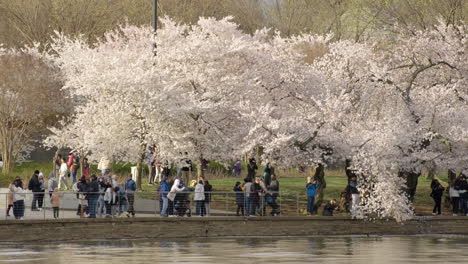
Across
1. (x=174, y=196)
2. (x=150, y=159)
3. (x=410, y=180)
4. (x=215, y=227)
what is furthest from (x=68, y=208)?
(x=410, y=180)

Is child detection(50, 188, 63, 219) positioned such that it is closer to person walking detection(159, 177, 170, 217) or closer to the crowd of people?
the crowd of people

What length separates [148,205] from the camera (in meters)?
45.7

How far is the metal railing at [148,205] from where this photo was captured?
42.2 meters

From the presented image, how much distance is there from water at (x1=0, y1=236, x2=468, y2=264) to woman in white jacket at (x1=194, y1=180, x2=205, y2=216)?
1558mm

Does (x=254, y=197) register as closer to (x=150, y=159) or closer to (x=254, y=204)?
(x=254, y=204)

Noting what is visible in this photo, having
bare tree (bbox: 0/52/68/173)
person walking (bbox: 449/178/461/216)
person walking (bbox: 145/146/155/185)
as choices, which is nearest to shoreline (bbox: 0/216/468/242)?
person walking (bbox: 449/178/461/216)

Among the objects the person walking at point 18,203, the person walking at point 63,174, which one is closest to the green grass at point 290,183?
the person walking at point 63,174

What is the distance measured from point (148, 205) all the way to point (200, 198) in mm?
2334

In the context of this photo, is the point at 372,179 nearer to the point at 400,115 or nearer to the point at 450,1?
the point at 400,115

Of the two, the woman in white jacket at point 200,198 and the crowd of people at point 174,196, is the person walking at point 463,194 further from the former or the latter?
the woman in white jacket at point 200,198

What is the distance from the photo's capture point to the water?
3444 cm

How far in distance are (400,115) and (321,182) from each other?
4.70m

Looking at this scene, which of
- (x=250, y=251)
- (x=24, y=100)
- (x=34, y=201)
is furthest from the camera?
(x=24, y=100)

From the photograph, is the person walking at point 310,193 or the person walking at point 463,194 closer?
the person walking at point 310,193
